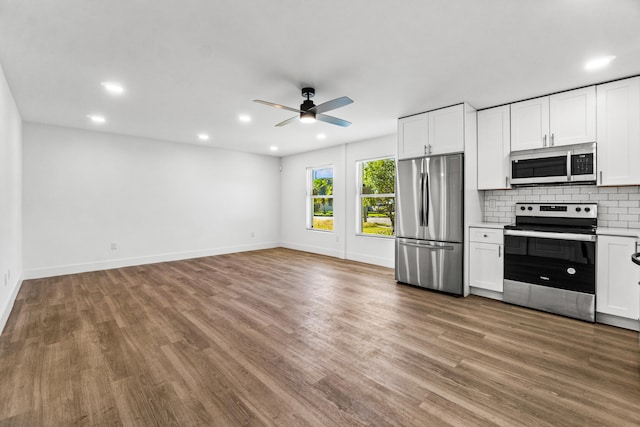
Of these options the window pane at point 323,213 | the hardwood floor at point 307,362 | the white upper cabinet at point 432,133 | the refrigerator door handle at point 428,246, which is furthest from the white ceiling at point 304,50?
the window pane at point 323,213

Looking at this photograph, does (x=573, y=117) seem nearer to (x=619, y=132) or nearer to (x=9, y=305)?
(x=619, y=132)

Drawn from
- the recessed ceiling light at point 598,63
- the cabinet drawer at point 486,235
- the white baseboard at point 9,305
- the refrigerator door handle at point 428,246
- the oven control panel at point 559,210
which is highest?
the recessed ceiling light at point 598,63

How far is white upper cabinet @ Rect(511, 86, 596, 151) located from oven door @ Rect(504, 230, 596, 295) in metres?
1.13

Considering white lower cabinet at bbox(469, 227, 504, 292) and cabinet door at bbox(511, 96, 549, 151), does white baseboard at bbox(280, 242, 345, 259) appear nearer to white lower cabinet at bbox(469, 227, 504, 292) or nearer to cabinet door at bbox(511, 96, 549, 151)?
white lower cabinet at bbox(469, 227, 504, 292)

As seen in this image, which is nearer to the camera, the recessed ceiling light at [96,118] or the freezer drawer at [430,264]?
the freezer drawer at [430,264]

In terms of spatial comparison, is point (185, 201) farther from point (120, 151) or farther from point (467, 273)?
point (467, 273)

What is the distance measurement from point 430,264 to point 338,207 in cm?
302

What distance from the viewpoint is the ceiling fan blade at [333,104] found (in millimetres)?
2990

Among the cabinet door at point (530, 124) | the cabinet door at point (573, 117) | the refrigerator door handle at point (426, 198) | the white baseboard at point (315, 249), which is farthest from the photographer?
the white baseboard at point (315, 249)

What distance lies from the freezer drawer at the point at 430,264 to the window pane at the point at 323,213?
2.89 m

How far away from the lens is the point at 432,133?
13.7 feet

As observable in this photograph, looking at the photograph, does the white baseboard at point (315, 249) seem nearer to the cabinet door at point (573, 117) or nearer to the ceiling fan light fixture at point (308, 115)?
the ceiling fan light fixture at point (308, 115)

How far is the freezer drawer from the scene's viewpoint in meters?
3.95

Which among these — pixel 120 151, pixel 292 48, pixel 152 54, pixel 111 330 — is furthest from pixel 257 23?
pixel 120 151
